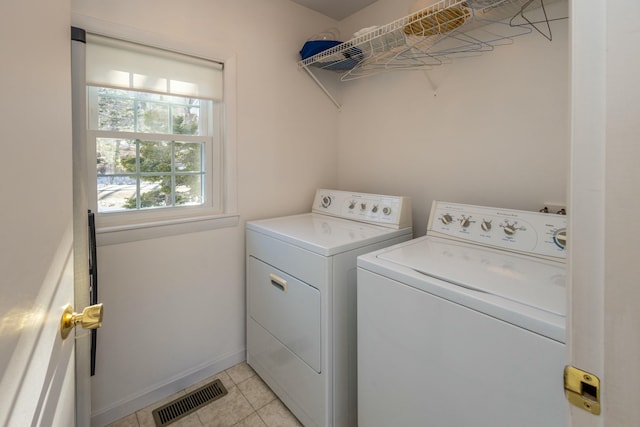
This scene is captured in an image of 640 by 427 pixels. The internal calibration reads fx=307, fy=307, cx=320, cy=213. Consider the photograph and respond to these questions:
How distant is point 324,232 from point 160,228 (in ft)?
3.03

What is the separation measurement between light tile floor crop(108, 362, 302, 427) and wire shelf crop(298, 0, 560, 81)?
2.11 metres

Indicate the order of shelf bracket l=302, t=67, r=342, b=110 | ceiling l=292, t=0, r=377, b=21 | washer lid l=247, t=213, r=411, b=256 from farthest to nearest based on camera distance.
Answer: shelf bracket l=302, t=67, r=342, b=110
ceiling l=292, t=0, r=377, b=21
washer lid l=247, t=213, r=411, b=256

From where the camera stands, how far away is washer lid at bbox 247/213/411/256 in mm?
1461

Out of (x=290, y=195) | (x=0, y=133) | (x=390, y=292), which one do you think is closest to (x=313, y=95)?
(x=290, y=195)

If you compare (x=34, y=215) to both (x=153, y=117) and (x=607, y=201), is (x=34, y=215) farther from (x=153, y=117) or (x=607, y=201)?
(x=153, y=117)

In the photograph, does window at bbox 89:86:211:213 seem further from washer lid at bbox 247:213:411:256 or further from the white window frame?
washer lid at bbox 247:213:411:256

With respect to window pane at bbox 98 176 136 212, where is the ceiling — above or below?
above

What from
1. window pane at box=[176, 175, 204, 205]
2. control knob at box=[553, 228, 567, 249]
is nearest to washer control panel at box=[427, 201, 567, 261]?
control knob at box=[553, 228, 567, 249]

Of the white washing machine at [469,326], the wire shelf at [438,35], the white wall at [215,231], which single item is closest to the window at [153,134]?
the white wall at [215,231]

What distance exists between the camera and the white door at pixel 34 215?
0.41 m

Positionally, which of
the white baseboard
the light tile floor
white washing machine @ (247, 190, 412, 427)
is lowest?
the light tile floor

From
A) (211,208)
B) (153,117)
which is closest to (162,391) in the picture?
(211,208)

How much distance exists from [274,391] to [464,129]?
1.89m

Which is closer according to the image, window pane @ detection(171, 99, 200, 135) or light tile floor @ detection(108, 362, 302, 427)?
light tile floor @ detection(108, 362, 302, 427)
